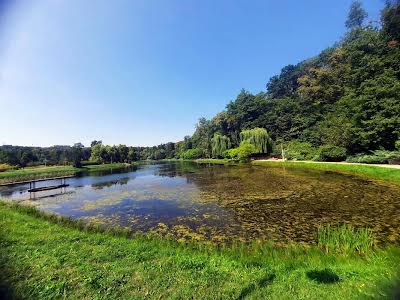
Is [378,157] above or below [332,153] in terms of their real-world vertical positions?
below

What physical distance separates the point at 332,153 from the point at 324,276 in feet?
100

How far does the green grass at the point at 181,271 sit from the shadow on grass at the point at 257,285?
2 cm

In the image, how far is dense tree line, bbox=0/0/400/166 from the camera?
25.9m

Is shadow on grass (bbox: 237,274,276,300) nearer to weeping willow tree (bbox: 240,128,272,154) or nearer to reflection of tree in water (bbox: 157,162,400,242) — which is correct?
reflection of tree in water (bbox: 157,162,400,242)

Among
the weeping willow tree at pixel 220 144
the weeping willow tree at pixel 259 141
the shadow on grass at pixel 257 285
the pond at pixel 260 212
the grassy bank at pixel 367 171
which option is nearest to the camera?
the shadow on grass at pixel 257 285

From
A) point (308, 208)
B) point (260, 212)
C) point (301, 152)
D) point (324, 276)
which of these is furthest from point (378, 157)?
point (324, 276)

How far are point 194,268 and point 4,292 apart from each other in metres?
3.69

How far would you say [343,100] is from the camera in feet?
116

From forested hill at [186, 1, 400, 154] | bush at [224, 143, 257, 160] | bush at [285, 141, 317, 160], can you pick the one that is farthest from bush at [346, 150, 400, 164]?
bush at [224, 143, 257, 160]

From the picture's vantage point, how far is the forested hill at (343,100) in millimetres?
25641

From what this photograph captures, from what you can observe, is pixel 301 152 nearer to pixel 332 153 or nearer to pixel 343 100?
pixel 332 153

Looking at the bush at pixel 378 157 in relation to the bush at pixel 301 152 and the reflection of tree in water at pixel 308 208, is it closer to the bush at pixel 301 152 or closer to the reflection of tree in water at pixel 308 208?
the reflection of tree in water at pixel 308 208

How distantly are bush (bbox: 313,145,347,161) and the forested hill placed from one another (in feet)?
2.65

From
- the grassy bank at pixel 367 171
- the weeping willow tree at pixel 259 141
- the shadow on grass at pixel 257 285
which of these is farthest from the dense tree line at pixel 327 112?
the shadow on grass at pixel 257 285
